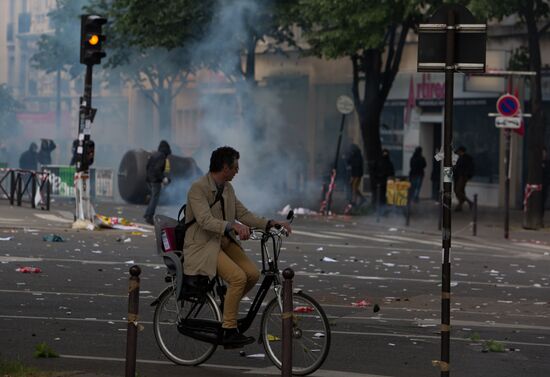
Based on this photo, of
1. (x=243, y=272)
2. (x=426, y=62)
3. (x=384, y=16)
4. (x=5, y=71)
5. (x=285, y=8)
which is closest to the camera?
(x=426, y=62)

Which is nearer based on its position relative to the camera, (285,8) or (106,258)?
(106,258)

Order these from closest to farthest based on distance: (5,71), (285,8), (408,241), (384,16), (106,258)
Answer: (106,258) → (408,241) → (384,16) → (285,8) → (5,71)

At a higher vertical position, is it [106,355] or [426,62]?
[426,62]

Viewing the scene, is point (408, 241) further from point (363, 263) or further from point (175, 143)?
point (175, 143)

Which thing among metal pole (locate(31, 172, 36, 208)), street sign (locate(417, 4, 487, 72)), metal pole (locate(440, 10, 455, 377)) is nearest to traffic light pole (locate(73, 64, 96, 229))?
metal pole (locate(31, 172, 36, 208))

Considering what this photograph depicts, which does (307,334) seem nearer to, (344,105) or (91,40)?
(91,40)

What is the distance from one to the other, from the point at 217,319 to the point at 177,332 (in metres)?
0.48

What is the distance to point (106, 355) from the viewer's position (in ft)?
34.3

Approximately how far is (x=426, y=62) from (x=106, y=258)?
1087 centimetres

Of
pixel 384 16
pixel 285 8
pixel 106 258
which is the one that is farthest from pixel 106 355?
pixel 285 8

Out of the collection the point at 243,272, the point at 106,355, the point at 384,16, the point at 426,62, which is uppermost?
the point at 384,16

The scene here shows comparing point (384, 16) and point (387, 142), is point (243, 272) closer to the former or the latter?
point (384, 16)

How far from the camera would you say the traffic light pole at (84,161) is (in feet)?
80.0

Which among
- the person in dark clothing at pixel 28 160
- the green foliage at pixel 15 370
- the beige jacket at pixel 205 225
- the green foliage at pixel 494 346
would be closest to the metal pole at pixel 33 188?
the person in dark clothing at pixel 28 160
